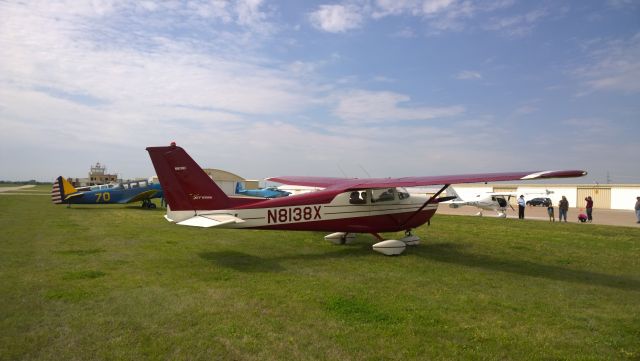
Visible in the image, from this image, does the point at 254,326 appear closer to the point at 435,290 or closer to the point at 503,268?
the point at 435,290

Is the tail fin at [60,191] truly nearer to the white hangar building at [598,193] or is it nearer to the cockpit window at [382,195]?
the cockpit window at [382,195]

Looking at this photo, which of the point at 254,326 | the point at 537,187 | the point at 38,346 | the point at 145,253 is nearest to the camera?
the point at 38,346

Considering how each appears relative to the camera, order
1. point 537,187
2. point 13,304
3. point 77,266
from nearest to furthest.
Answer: point 13,304
point 77,266
point 537,187

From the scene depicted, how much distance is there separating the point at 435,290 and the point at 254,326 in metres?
3.04

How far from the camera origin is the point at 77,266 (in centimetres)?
748

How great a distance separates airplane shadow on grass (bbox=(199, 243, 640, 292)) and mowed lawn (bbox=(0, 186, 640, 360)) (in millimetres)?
41

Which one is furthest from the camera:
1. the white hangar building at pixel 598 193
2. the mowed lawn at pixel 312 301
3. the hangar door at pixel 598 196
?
the hangar door at pixel 598 196

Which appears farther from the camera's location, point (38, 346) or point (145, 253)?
point (145, 253)

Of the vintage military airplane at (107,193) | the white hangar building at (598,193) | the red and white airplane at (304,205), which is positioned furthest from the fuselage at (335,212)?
the white hangar building at (598,193)

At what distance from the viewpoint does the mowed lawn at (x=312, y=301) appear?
4.05m

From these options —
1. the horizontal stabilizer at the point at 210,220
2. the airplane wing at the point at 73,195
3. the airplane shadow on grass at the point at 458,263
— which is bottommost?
the airplane shadow on grass at the point at 458,263

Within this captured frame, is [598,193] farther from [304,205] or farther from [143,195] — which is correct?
[304,205]

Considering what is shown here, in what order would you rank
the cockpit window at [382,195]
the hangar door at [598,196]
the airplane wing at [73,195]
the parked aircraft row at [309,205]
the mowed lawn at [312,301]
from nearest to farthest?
the mowed lawn at [312,301], the parked aircraft row at [309,205], the cockpit window at [382,195], the airplane wing at [73,195], the hangar door at [598,196]

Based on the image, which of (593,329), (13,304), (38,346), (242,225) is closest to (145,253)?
(242,225)
